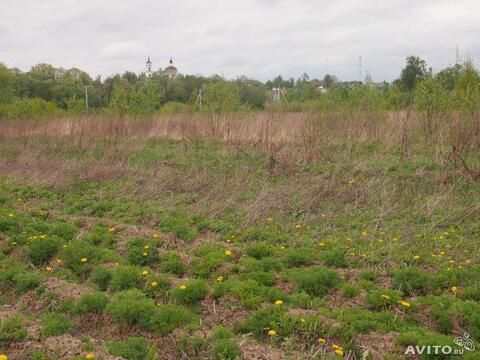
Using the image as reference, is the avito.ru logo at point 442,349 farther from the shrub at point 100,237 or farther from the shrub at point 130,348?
the shrub at point 100,237

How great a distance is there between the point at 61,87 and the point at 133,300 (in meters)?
40.8

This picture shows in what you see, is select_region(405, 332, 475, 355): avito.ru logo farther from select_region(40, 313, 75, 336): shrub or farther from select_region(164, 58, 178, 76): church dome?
select_region(164, 58, 178, 76): church dome

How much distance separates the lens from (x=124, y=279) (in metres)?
4.98

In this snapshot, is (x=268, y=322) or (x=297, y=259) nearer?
(x=268, y=322)

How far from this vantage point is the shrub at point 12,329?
3.88m

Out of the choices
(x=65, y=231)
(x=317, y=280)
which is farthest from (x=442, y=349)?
(x=65, y=231)

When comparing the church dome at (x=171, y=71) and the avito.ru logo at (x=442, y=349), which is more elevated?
the church dome at (x=171, y=71)

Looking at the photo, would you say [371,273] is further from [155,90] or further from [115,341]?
[155,90]

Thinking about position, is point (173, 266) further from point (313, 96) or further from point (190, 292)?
point (313, 96)

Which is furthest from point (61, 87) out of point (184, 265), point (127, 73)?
point (184, 265)

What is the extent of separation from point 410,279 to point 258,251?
5.95ft

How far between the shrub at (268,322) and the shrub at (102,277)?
69.3 inches

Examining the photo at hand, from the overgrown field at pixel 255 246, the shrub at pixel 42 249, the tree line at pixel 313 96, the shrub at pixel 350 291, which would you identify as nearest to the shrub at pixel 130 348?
the overgrown field at pixel 255 246

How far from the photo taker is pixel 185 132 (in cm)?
1516
